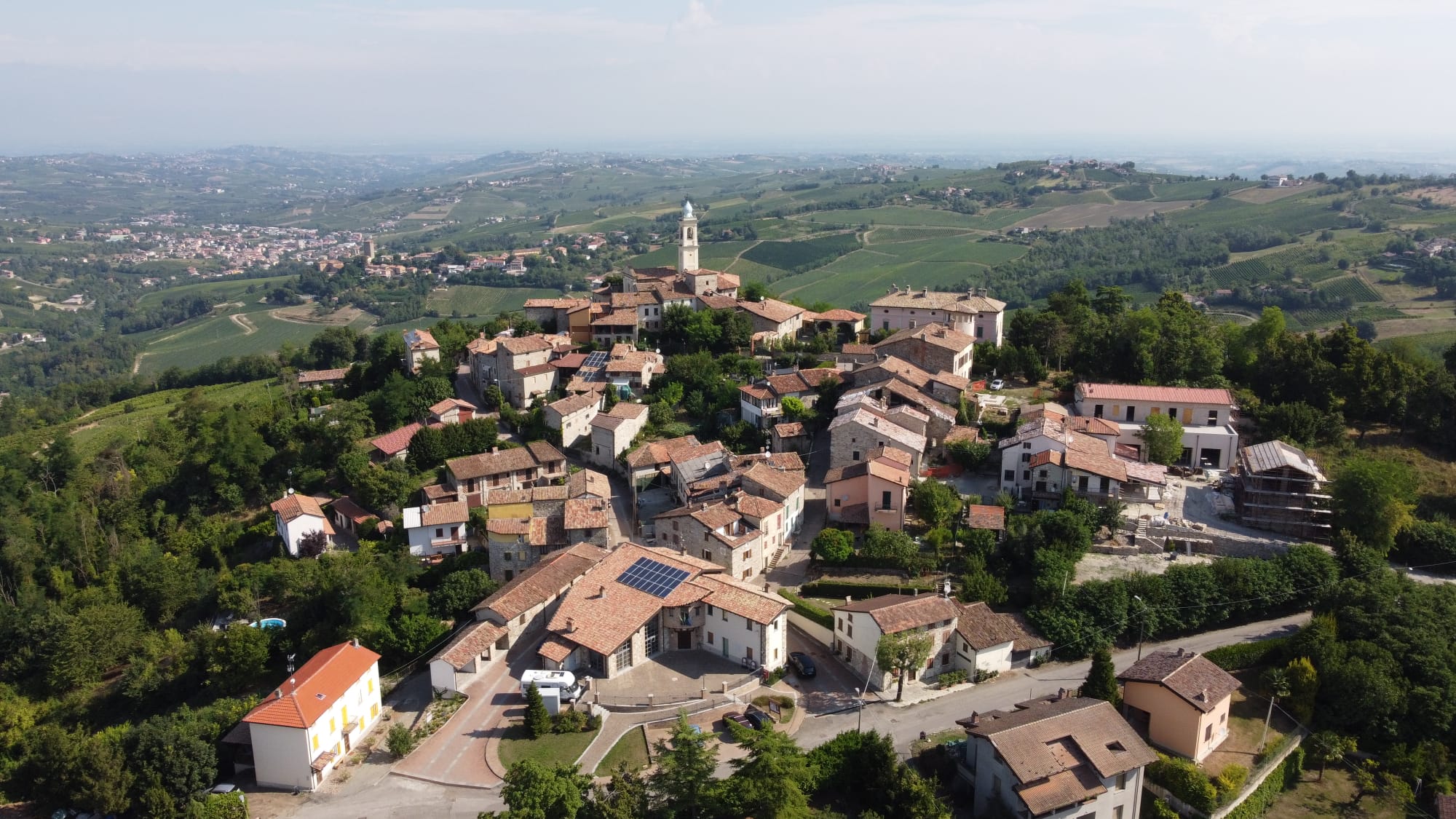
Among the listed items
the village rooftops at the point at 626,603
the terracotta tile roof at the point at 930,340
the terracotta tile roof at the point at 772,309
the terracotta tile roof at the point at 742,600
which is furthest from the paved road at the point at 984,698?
the terracotta tile roof at the point at 772,309

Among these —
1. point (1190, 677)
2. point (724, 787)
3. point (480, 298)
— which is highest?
point (480, 298)

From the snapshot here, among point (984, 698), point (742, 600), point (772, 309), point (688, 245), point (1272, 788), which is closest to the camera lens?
point (1272, 788)

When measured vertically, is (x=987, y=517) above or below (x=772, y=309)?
below

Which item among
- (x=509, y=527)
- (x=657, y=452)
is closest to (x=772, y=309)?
(x=657, y=452)

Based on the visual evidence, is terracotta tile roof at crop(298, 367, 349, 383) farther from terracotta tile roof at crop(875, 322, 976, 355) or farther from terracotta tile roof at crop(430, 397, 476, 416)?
terracotta tile roof at crop(875, 322, 976, 355)

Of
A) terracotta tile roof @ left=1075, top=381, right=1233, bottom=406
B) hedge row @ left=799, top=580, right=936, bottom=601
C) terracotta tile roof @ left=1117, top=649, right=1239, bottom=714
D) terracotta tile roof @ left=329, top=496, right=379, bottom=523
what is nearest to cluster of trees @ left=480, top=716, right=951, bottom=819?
terracotta tile roof @ left=1117, top=649, right=1239, bottom=714

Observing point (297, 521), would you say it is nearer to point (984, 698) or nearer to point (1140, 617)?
point (984, 698)

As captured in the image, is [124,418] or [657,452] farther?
[124,418]

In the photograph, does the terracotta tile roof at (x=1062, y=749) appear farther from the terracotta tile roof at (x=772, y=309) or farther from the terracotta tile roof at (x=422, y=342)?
the terracotta tile roof at (x=422, y=342)
